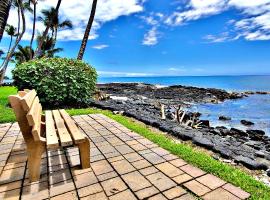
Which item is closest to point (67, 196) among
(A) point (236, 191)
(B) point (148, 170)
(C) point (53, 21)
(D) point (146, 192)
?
(D) point (146, 192)

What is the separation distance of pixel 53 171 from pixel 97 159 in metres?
0.73

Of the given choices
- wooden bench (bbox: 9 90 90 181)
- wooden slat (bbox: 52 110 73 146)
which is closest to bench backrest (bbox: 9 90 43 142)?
wooden bench (bbox: 9 90 90 181)

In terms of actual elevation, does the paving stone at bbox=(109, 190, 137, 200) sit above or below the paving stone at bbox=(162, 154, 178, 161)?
below

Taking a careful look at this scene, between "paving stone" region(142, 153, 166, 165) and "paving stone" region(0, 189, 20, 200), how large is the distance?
1.95m

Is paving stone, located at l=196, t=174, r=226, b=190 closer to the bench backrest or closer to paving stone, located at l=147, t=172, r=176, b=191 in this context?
paving stone, located at l=147, t=172, r=176, b=191

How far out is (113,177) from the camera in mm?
3311

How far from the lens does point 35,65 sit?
345 inches

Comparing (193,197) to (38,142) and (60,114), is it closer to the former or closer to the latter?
(38,142)

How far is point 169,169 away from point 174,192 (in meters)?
0.63

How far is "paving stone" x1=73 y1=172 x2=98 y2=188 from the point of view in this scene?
3.12 meters

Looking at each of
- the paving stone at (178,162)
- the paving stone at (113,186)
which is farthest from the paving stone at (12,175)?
the paving stone at (178,162)

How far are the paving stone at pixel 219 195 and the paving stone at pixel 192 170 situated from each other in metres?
0.44

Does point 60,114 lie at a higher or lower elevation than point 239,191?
higher

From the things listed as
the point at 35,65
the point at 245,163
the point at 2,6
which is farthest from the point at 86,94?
the point at 245,163
